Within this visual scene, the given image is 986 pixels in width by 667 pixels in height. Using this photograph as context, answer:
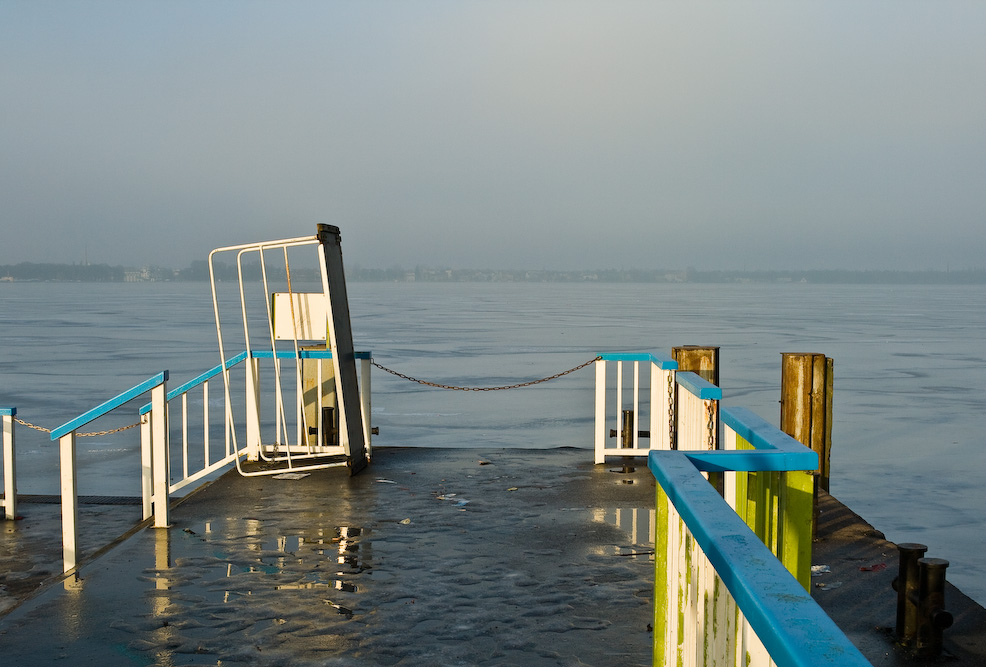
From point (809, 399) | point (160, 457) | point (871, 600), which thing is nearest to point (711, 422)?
point (871, 600)

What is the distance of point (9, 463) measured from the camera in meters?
8.64

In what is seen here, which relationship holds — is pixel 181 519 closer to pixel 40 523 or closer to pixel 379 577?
pixel 40 523

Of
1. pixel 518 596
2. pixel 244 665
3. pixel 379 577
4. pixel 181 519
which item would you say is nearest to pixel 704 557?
pixel 244 665

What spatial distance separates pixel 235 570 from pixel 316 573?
568 mm

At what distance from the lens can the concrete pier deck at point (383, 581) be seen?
492cm

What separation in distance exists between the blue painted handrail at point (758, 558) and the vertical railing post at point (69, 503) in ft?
16.4

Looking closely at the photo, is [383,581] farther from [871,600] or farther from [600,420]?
[600,420]

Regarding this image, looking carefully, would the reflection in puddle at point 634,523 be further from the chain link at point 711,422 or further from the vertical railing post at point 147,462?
the vertical railing post at point 147,462

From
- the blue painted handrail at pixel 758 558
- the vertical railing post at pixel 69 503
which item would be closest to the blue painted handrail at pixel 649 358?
the vertical railing post at pixel 69 503

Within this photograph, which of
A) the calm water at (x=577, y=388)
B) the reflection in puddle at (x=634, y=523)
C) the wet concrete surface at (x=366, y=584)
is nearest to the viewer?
the wet concrete surface at (x=366, y=584)

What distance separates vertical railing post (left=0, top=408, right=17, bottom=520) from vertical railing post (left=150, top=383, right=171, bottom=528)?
5.73ft

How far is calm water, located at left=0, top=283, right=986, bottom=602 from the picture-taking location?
13492mm

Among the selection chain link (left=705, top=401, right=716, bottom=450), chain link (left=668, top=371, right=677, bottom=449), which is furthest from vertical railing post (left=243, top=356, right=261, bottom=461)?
chain link (left=705, top=401, right=716, bottom=450)

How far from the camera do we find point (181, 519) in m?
7.83
